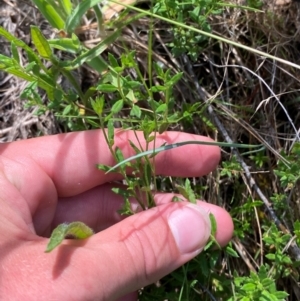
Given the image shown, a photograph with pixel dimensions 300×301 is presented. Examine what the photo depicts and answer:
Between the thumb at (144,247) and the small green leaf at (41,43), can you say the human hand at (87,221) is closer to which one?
the thumb at (144,247)

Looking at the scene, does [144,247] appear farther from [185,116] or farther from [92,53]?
[92,53]

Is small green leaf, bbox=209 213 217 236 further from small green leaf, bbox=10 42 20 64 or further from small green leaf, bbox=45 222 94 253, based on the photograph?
small green leaf, bbox=10 42 20 64

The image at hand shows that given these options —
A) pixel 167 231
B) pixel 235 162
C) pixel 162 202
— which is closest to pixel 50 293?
pixel 167 231

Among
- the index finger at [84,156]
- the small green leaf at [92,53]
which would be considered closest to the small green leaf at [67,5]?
the small green leaf at [92,53]

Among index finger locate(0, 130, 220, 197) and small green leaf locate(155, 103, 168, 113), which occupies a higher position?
small green leaf locate(155, 103, 168, 113)

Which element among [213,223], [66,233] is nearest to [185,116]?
[213,223]

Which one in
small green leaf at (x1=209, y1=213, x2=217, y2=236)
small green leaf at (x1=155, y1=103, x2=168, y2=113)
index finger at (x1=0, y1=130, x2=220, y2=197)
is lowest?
small green leaf at (x1=209, y1=213, x2=217, y2=236)

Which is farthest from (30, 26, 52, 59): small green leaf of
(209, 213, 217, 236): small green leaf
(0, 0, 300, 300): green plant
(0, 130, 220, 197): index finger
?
(209, 213, 217, 236): small green leaf

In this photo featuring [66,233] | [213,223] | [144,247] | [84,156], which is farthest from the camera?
[84,156]
